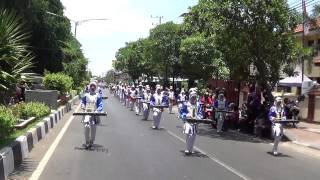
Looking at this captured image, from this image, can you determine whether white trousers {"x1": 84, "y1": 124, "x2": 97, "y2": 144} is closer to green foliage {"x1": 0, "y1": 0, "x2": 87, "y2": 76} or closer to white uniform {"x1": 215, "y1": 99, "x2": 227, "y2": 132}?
white uniform {"x1": 215, "y1": 99, "x2": 227, "y2": 132}

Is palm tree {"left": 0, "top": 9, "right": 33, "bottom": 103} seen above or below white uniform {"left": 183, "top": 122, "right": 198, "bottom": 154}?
above

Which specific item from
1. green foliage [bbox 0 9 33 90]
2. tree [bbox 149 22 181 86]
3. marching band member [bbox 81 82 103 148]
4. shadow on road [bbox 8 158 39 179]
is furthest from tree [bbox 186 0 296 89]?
tree [bbox 149 22 181 86]

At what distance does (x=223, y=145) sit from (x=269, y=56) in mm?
6945

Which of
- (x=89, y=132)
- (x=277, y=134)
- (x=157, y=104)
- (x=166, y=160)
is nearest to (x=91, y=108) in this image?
(x=89, y=132)

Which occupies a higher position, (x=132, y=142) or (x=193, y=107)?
(x=193, y=107)

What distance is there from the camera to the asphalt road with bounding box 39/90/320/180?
1191 centimetres

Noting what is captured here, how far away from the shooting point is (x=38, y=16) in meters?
52.0

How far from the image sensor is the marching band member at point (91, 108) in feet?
52.6

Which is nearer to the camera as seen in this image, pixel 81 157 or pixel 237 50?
pixel 81 157

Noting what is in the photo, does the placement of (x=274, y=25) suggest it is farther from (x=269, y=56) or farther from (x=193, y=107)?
(x=193, y=107)

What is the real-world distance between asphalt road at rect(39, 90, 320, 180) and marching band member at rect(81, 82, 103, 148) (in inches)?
13.0

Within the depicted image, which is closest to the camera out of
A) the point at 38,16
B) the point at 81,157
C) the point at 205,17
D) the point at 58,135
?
the point at 81,157

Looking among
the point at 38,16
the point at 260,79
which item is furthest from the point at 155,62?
the point at 260,79

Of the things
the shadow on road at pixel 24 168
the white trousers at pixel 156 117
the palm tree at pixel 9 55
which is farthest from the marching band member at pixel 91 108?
the white trousers at pixel 156 117
